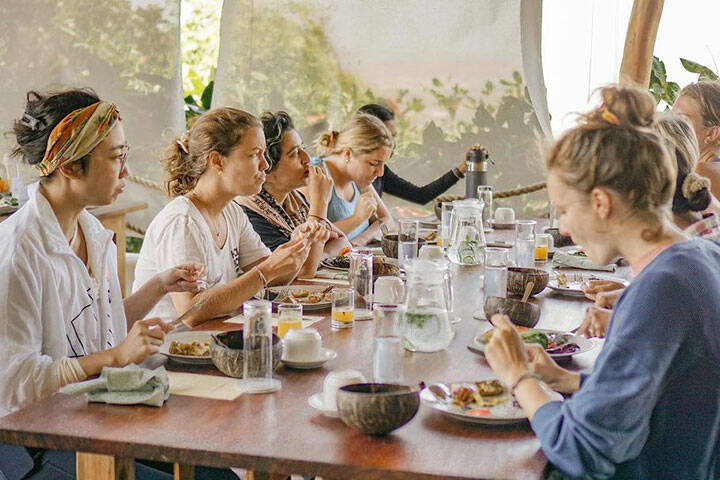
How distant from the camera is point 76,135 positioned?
212 centimetres

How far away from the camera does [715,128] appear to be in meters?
3.64

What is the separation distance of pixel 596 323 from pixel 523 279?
0.54 m

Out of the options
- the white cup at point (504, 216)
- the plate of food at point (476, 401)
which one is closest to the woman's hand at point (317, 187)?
the white cup at point (504, 216)

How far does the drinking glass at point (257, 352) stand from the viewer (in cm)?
172

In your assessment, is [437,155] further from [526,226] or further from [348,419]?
[348,419]

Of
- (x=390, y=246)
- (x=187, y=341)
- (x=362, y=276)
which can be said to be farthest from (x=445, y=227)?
(x=187, y=341)

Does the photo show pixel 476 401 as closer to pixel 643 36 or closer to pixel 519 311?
pixel 519 311

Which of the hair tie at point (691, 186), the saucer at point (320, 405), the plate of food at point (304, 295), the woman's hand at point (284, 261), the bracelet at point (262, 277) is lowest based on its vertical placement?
the saucer at point (320, 405)

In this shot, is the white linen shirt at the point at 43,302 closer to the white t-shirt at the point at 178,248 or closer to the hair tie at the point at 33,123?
the hair tie at the point at 33,123

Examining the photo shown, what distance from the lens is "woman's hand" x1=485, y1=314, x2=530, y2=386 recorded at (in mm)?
1532

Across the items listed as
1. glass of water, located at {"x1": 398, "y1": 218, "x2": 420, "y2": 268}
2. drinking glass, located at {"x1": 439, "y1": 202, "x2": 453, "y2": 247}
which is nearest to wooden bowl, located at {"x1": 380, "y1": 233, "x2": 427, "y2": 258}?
glass of water, located at {"x1": 398, "y1": 218, "x2": 420, "y2": 268}

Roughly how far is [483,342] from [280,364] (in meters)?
0.46

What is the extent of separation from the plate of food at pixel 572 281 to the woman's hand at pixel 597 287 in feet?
0.10

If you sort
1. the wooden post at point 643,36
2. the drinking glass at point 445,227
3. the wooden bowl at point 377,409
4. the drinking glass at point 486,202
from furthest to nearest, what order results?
the wooden post at point 643,36, the drinking glass at point 486,202, the drinking glass at point 445,227, the wooden bowl at point 377,409
